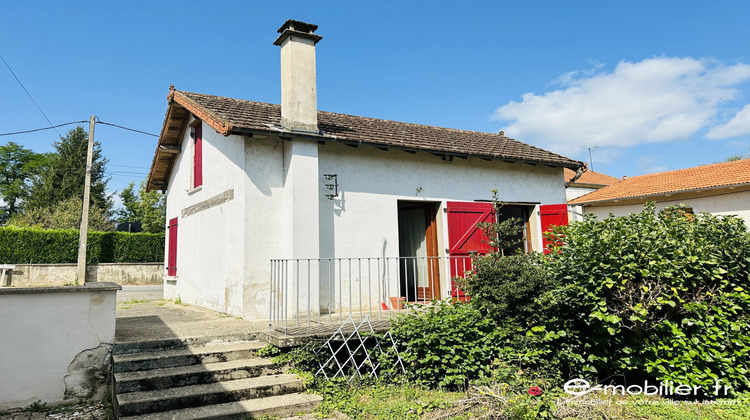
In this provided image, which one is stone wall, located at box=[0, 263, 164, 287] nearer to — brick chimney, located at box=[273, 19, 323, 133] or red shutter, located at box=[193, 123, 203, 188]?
red shutter, located at box=[193, 123, 203, 188]

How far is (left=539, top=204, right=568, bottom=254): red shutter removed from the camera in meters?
9.90

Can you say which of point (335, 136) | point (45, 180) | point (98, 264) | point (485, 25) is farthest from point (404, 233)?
point (45, 180)

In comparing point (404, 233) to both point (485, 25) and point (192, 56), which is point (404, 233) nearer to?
point (485, 25)

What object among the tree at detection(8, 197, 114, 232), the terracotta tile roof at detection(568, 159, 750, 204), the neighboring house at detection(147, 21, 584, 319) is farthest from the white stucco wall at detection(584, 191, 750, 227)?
the tree at detection(8, 197, 114, 232)

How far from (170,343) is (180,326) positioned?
4.36ft

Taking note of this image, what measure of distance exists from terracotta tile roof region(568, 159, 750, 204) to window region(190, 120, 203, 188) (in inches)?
617

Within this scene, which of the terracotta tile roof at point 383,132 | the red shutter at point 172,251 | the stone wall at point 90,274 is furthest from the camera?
the stone wall at point 90,274

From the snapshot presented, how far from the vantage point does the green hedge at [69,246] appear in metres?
19.5

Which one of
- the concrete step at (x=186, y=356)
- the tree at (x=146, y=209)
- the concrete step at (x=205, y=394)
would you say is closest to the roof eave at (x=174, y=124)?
the concrete step at (x=186, y=356)

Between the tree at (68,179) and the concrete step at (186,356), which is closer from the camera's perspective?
the concrete step at (186,356)

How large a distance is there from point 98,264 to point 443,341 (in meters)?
21.5

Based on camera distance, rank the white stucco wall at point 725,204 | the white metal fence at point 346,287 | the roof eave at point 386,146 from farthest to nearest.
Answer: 1. the white stucco wall at point 725,204
2. the roof eave at point 386,146
3. the white metal fence at point 346,287

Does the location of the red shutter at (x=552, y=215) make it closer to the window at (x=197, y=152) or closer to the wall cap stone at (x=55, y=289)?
the window at (x=197, y=152)

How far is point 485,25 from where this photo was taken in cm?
889
